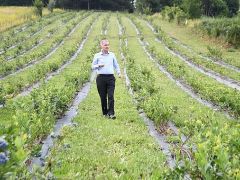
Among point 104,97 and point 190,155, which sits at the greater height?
Answer: point 190,155

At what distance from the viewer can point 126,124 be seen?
1077 centimetres

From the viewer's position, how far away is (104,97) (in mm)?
11406

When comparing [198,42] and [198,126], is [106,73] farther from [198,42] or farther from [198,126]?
[198,42]

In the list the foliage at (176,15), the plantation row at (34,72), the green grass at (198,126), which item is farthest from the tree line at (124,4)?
the green grass at (198,126)

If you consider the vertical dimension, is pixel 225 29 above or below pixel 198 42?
above

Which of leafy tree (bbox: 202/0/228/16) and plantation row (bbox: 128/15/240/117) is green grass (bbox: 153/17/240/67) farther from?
leafy tree (bbox: 202/0/228/16)

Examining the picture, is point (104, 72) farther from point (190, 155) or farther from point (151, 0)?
point (151, 0)

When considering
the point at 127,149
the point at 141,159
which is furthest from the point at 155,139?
the point at 141,159

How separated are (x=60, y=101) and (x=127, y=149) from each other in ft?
10.3

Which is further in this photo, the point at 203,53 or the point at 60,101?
the point at 203,53

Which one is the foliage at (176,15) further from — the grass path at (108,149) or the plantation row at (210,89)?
the grass path at (108,149)

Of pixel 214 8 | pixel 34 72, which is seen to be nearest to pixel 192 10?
pixel 214 8

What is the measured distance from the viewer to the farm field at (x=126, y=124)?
198 inches

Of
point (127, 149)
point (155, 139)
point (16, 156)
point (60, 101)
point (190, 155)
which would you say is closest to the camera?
point (16, 156)
